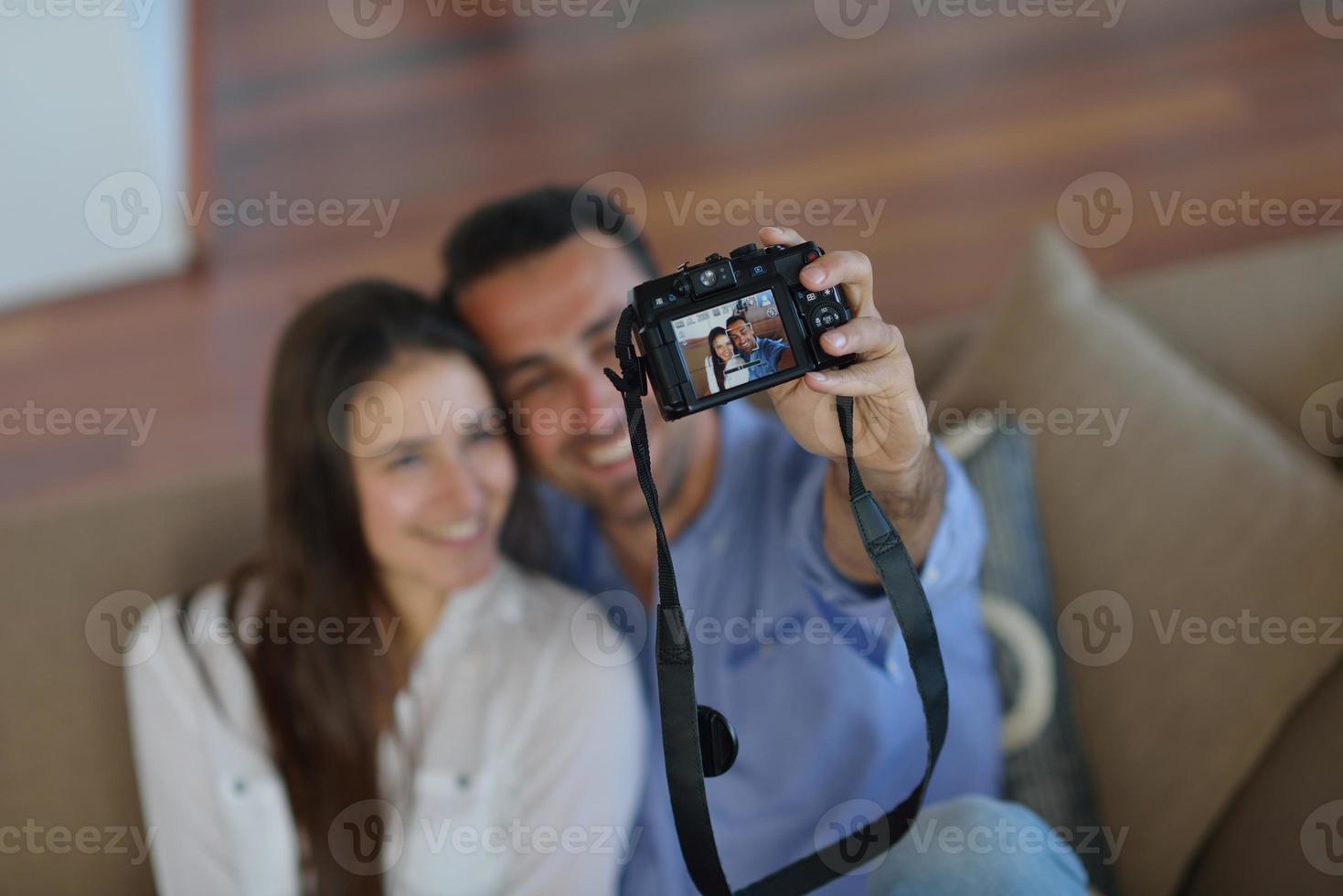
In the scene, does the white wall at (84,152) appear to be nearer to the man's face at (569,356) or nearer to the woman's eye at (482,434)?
the man's face at (569,356)

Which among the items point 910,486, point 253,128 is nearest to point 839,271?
point 910,486

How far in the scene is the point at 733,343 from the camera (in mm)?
879

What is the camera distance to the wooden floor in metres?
2.21

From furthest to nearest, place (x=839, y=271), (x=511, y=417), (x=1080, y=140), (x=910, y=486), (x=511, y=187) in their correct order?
(x=511, y=187), (x=1080, y=140), (x=511, y=417), (x=910, y=486), (x=839, y=271)

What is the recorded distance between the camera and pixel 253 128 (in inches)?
106

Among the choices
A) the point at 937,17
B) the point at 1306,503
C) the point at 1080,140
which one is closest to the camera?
the point at 1306,503

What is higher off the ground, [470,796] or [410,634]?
[410,634]

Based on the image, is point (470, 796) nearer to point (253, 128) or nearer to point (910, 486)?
point (910, 486)

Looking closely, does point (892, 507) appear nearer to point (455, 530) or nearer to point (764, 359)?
point (764, 359)

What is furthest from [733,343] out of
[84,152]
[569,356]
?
[84,152]

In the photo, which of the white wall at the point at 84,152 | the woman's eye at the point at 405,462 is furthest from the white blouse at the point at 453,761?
the white wall at the point at 84,152

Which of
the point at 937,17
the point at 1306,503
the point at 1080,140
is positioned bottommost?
the point at 1306,503

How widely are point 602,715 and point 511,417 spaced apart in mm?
362

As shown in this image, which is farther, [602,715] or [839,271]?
[602,715]
